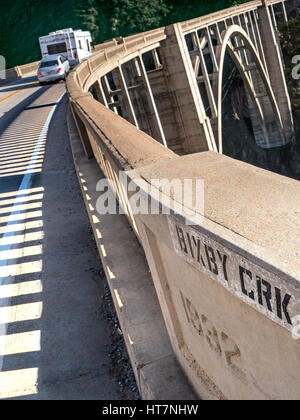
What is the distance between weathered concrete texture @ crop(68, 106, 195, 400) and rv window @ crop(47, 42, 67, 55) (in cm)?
2996

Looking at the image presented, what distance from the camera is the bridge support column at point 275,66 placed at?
122 ft

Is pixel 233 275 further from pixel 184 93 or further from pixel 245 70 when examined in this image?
pixel 245 70

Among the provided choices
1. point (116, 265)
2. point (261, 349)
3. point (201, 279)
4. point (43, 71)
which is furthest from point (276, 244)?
point (43, 71)

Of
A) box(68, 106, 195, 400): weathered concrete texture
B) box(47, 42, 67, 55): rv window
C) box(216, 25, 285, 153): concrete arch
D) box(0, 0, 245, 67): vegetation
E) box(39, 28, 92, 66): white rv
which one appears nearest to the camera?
box(68, 106, 195, 400): weathered concrete texture

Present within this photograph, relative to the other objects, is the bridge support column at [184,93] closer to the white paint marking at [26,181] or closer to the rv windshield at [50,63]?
the white paint marking at [26,181]

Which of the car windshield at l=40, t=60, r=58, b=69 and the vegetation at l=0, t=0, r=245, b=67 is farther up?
the vegetation at l=0, t=0, r=245, b=67

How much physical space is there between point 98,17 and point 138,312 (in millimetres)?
63208

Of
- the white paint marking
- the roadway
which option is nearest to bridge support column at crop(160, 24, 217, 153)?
the white paint marking

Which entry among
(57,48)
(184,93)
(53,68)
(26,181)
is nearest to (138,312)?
(26,181)

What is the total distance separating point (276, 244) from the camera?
172cm

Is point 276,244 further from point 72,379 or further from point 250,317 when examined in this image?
point 72,379

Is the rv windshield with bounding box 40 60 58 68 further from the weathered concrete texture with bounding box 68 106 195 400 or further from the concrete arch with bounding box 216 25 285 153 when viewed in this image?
the weathered concrete texture with bounding box 68 106 195 400

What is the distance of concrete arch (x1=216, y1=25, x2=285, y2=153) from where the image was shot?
26.6 m
